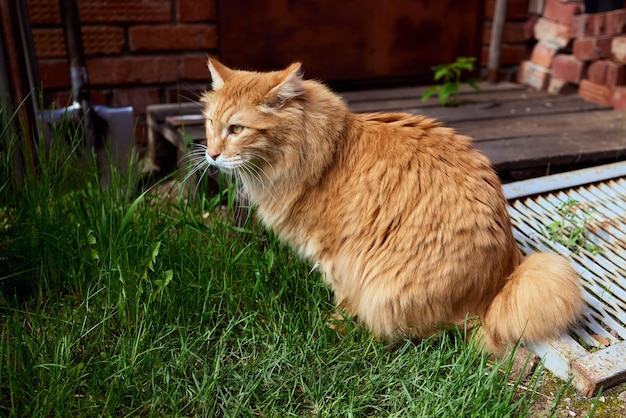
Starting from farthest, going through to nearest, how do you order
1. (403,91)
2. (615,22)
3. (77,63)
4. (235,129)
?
(403,91), (615,22), (77,63), (235,129)

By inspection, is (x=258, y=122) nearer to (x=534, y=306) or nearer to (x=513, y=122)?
(x=534, y=306)

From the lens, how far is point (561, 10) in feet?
12.3

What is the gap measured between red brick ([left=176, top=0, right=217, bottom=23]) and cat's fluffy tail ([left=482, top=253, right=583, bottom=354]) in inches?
91.3

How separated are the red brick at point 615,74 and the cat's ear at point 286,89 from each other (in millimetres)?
2425

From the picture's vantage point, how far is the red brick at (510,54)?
4039 millimetres

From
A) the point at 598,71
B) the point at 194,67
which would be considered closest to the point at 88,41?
the point at 194,67

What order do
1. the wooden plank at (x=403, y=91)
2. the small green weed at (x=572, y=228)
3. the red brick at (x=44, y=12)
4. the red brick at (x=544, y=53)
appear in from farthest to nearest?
the red brick at (x=544, y=53)
the wooden plank at (x=403, y=91)
the red brick at (x=44, y=12)
the small green weed at (x=572, y=228)

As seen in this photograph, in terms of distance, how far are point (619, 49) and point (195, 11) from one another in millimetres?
2425

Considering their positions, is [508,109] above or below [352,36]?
below

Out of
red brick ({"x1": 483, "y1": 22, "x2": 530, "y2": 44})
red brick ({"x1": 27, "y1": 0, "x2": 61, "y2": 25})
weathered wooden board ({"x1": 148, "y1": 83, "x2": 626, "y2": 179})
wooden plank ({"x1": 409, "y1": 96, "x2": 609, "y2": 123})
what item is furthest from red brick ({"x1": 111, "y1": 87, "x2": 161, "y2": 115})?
red brick ({"x1": 483, "y1": 22, "x2": 530, "y2": 44})

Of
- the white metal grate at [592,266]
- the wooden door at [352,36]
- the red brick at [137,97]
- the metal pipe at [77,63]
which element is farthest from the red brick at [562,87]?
the metal pipe at [77,63]

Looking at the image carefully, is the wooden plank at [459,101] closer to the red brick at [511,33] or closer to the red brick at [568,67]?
the red brick at [568,67]

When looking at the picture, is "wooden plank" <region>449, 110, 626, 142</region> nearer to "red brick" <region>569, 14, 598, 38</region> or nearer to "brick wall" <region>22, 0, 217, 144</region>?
"red brick" <region>569, 14, 598, 38</region>

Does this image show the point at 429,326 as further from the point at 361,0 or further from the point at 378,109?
the point at 361,0
